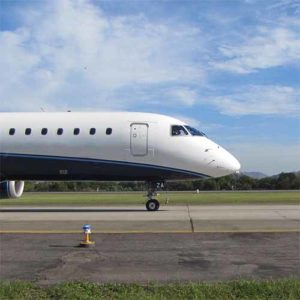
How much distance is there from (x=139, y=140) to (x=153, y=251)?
11.6 metres

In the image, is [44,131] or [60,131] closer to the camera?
[60,131]

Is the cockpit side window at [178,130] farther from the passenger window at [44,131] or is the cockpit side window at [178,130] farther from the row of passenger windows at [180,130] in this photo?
the passenger window at [44,131]

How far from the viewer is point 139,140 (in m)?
22.3

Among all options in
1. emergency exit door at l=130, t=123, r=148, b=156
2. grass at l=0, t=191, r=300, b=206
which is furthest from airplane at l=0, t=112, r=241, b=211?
grass at l=0, t=191, r=300, b=206

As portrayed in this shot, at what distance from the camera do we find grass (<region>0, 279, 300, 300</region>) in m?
7.27

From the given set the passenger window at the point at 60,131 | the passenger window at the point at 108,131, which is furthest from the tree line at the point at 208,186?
the passenger window at the point at 108,131

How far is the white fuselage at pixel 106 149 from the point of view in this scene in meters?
22.1

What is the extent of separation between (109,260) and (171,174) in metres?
12.5

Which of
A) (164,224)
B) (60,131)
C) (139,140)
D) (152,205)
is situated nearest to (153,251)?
(164,224)

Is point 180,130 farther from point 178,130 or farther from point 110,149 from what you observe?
point 110,149

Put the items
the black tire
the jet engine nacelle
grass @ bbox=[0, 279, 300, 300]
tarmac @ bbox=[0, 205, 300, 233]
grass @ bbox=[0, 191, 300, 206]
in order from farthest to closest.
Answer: grass @ bbox=[0, 191, 300, 206] → the jet engine nacelle → the black tire → tarmac @ bbox=[0, 205, 300, 233] → grass @ bbox=[0, 279, 300, 300]

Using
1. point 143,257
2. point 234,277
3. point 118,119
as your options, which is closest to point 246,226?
point 143,257

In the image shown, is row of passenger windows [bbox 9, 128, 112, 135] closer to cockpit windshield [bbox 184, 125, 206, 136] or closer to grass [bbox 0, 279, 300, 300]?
cockpit windshield [bbox 184, 125, 206, 136]

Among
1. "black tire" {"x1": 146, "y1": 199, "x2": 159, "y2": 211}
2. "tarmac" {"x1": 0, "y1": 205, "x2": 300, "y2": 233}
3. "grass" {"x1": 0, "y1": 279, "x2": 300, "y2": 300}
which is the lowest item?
"grass" {"x1": 0, "y1": 279, "x2": 300, "y2": 300}
